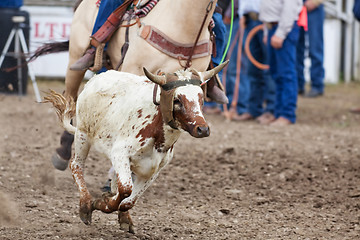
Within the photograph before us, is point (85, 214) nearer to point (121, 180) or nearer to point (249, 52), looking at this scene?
point (121, 180)

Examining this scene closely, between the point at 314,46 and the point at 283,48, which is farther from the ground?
the point at 283,48

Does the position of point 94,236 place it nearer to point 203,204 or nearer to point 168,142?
point 168,142

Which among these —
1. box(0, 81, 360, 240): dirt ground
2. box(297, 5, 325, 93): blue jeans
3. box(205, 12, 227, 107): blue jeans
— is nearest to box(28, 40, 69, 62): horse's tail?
box(0, 81, 360, 240): dirt ground

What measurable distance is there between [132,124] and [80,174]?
66 cm

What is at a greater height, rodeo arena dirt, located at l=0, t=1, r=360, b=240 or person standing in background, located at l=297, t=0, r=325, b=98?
rodeo arena dirt, located at l=0, t=1, r=360, b=240

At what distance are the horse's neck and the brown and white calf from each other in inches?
25.0

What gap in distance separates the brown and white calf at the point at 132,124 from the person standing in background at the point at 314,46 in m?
8.99

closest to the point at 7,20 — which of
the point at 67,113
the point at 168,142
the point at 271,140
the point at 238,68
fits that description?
the point at 238,68

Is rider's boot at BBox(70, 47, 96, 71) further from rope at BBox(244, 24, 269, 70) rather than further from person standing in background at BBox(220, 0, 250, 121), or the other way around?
person standing in background at BBox(220, 0, 250, 121)

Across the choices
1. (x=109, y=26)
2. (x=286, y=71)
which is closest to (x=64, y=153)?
(x=109, y=26)

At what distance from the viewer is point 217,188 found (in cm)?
629

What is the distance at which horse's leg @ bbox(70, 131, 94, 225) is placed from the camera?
446 cm

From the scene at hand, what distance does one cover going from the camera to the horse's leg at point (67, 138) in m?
6.09

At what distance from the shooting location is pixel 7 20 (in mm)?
11711
